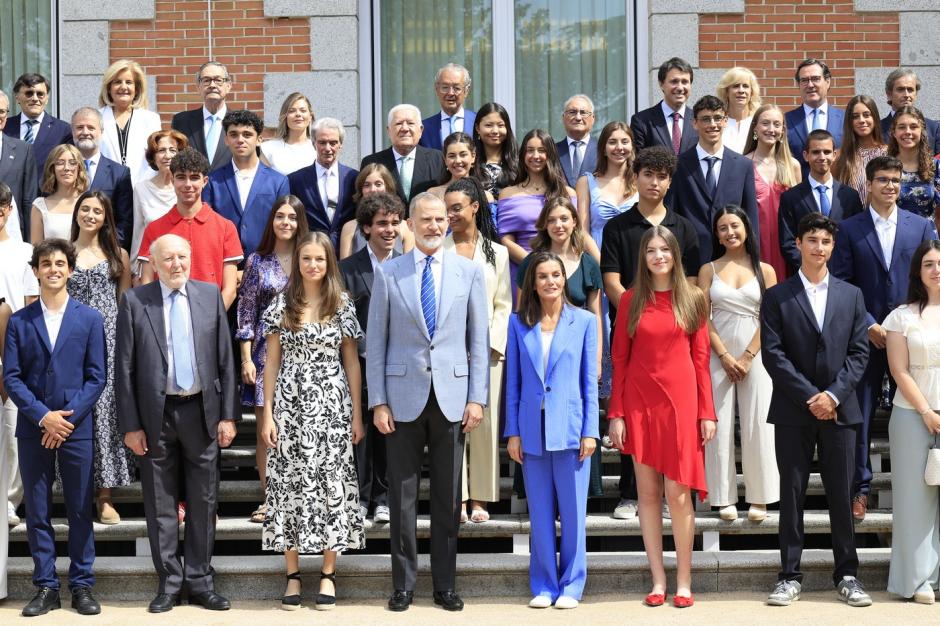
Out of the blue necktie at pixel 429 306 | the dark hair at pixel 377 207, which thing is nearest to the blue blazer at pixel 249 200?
the dark hair at pixel 377 207

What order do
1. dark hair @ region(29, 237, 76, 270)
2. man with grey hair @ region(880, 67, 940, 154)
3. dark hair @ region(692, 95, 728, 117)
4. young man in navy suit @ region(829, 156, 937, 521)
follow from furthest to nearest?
man with grey hair @ region(880, 67, 940, 154), dark hair @ region(692, 95, 728, 117), young man in navy suit @ region(829, 156, 937, 521), dark hair @ region(29, 237, 76, 270)

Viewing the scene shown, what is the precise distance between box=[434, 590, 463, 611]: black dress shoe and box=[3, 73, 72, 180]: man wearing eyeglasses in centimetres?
417

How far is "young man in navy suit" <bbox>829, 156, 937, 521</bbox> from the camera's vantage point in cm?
737

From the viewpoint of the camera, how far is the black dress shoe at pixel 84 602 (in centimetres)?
659

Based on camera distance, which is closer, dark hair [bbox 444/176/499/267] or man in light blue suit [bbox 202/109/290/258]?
dark hair [bbox 444/176/499/267]

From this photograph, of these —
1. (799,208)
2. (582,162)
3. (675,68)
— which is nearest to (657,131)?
(675,68)

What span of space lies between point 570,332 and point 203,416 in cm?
192

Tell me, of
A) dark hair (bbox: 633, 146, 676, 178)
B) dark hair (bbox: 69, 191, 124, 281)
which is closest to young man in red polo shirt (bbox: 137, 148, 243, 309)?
dark hair (bbox: 69, 191, 124, 281)

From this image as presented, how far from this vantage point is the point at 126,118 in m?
8.97

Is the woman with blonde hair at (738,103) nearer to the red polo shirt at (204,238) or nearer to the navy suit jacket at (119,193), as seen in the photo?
the red polo shirt at (204,238)

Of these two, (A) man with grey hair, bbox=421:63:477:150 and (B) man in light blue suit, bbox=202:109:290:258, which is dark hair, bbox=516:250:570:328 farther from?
(A) man with grey hair, bbox=421:63:477:150

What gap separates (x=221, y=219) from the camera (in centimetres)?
765

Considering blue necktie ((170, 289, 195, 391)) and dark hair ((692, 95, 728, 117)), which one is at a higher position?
dark hair ((692, 95, 728, 117))

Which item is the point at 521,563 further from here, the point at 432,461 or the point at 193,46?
the point at 193,46
